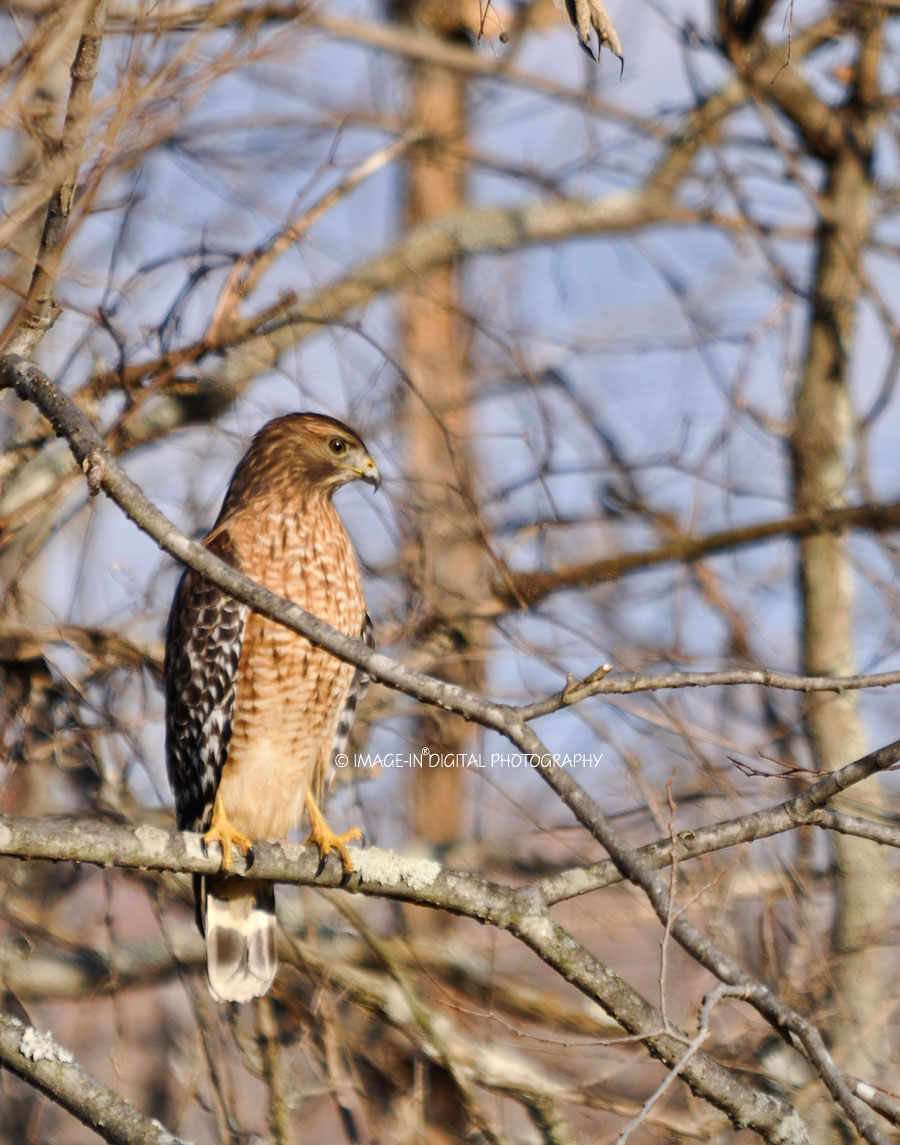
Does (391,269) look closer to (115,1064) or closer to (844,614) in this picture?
(844,614)

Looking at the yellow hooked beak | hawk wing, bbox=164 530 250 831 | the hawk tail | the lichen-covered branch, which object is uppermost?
the yellow hooked beak

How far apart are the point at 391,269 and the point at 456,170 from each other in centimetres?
144

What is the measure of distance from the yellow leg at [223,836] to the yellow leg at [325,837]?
207 millimetres

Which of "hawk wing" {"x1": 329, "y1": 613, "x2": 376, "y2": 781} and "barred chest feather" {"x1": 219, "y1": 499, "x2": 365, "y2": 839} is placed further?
"hawk wing" {"x1": 329, "y1": 613, "x2": 376, "y2": 781}

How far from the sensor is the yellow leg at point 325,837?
3.42 meters

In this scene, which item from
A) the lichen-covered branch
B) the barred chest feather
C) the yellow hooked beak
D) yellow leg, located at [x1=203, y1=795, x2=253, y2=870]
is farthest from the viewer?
the yellow hooked beak

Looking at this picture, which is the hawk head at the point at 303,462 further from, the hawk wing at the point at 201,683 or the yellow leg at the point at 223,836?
the yellow leg at the point at 223,836

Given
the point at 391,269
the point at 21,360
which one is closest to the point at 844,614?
the point at 391,269

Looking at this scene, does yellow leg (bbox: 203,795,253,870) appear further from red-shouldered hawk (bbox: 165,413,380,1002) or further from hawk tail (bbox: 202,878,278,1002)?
hawk tail (bbox: 202,878,278,1002)

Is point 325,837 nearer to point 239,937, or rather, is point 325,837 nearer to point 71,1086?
point 239,937

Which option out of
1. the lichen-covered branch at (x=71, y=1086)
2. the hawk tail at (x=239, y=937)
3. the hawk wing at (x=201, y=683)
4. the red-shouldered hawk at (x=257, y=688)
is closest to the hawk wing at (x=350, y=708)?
the red-shouldered hawk at (x=257, y=688)

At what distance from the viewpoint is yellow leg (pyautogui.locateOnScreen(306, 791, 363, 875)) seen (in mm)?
3420

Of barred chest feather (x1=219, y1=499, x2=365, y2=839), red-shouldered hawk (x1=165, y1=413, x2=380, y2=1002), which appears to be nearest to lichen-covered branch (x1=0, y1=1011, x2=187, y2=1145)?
red-shouldered hawk (x1=165, y1=413, x2=380, y2=1002)

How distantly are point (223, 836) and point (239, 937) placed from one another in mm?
781
